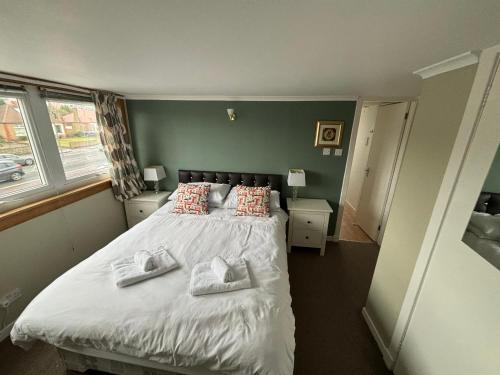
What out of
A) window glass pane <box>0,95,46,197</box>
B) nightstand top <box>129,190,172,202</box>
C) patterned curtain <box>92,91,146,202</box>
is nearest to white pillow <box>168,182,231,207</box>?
nightstand top <box>129,190,172,202</box>

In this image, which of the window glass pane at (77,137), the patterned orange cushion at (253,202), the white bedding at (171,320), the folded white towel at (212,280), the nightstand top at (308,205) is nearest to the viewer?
the white bedding at (171,320)

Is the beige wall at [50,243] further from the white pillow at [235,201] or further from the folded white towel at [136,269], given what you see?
the white pillow at [235,201]

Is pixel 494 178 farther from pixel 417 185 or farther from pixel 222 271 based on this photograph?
pixel 222 271

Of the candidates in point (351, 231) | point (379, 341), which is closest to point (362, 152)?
point (351, 231)

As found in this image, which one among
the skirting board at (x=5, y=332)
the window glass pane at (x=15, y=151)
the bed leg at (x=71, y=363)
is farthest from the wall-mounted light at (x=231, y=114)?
the skirting board at (x=5, y=332)

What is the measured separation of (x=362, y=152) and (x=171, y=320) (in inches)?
149

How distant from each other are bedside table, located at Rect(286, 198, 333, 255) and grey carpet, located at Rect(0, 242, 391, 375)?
196 millimetres

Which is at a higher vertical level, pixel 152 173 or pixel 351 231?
pixel 152 173

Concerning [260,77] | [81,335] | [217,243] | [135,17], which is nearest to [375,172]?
[260,77]

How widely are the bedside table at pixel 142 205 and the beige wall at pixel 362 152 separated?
334 cm

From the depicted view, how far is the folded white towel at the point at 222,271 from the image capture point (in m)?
1.32

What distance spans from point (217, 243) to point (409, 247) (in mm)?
1442

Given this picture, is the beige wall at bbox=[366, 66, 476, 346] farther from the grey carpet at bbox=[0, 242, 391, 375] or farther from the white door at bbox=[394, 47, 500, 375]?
the grey carpet at bbox=[0, 242, 391, 375]

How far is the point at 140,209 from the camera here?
2.87m
